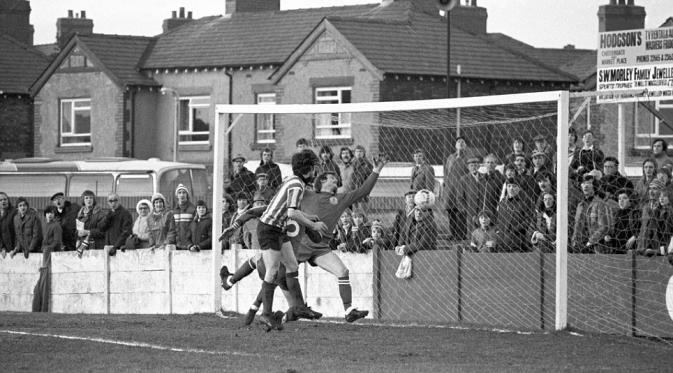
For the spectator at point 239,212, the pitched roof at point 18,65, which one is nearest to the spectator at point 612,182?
the spectator at point 239,212

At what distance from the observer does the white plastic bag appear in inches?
748

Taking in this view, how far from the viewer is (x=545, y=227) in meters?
17.9

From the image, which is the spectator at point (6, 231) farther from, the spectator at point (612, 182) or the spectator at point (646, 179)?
A: the spectator at point (646, 179)

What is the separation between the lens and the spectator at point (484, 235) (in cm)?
1820

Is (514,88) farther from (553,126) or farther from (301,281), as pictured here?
(301,281)

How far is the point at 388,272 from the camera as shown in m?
19.5

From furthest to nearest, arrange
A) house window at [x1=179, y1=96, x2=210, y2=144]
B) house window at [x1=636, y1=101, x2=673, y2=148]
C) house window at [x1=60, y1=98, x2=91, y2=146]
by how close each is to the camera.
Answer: house window at [x1=60, y1=98, x2=91, y2=146] → house window at [x1=179, y1=96, x2=210, y2=144] → house window at [x1=636, y1=101, x2=673, y2=148]

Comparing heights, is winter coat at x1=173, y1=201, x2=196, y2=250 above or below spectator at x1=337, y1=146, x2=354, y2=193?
below

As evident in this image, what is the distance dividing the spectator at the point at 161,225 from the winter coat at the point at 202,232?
94 centimetres

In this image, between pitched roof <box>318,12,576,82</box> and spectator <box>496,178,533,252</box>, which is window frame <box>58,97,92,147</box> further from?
spectator <box>496,178,533,252</box>

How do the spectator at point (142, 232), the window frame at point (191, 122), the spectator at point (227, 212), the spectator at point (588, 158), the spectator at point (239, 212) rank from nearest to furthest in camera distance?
the spectator at point (588, 158)
the spectator at point (239, 212)
the spectator at point (227, 212)
the spectator at point (142, 232)
the window frame at point (191, 122)

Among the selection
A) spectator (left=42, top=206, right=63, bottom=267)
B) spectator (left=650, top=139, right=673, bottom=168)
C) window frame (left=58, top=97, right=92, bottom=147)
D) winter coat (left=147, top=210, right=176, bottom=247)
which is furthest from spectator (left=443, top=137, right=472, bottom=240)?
window frame (left=58, top=97, right=92, bottom=147)

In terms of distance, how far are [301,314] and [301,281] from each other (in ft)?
13.5

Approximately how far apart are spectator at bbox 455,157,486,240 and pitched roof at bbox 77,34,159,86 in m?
36.6
